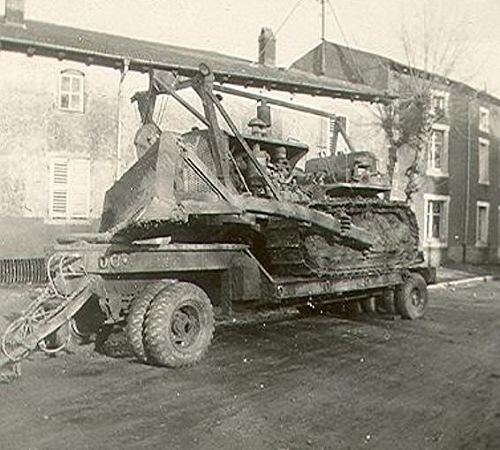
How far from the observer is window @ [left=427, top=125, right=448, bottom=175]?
29.5 metres

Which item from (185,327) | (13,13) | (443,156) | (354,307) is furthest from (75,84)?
(443,156)

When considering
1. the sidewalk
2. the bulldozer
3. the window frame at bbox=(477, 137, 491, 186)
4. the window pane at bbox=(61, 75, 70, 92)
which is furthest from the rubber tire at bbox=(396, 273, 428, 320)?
the window frame at bbox=(477, 137, 491, 186)

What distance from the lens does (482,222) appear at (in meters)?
32.2

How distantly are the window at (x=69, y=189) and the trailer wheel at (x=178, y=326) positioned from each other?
12567 mm

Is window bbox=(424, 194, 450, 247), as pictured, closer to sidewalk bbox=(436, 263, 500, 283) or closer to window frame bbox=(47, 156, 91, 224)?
sidewalk bbox=(436, 263, 500, 283)

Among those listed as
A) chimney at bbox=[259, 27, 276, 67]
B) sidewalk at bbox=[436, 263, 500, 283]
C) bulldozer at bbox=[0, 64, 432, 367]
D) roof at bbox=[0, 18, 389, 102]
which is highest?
chimney at bbox=[259, 27, 276, 67]

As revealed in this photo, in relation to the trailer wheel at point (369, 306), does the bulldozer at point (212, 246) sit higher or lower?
higher

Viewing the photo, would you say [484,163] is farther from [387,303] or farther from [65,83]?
[387,303]

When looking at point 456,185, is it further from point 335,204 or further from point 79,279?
point 79,279

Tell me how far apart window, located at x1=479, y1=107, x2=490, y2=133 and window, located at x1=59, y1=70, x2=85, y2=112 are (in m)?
19.8

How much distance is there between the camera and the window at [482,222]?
3175 cm

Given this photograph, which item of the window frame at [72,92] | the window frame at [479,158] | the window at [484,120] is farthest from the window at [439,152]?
the window frame at [72,92]

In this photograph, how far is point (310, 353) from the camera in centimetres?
834

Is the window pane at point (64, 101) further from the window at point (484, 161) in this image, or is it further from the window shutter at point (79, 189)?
the window at point (484, 161)
